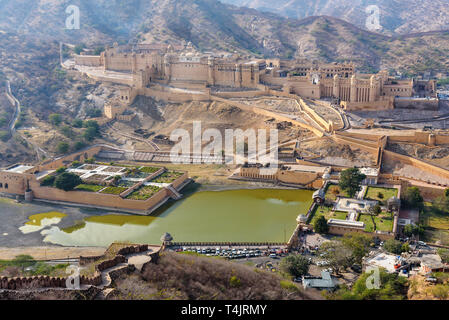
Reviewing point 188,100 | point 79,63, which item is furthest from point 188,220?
point 79,63

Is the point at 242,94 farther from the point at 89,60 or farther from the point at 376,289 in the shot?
the point at 376,289

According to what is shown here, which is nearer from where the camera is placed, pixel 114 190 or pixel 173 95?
pixel 114 190

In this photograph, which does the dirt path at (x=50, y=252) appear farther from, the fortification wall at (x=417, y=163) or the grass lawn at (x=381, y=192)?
the fortification wall at (x=417, y=163)

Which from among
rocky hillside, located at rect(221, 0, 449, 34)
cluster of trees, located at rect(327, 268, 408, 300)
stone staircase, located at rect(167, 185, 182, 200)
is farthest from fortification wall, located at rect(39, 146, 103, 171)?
rocky hillside, located at rect(221, 0, 449, 34)

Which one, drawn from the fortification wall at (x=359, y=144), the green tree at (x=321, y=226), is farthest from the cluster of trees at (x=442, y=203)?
the green tree at (x=321, y=226)

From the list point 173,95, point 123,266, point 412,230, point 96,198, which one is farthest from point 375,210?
point 173,95

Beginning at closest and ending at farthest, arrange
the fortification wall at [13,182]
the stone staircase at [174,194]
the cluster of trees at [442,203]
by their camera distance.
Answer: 1. the cluster of trees at [442,203]
2. the stone staircase at [174,194]
3. the fortification wall at [13,182]

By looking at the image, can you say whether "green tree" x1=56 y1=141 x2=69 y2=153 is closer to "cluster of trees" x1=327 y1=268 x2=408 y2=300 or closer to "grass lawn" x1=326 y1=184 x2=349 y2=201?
"grass lawn" x1=326 y1=184 x2=349 y2=201
